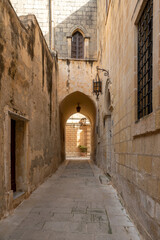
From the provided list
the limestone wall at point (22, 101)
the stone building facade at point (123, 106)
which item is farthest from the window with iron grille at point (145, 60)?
the limestone wall at point (22, 101)

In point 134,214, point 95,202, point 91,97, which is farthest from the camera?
point 91,97

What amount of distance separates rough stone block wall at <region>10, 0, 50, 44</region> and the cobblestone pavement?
35.8 feet

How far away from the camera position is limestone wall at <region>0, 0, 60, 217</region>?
140 inches

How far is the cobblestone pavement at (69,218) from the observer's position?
292cm

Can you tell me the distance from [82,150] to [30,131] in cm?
1695

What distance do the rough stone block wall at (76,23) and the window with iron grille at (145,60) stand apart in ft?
32.2

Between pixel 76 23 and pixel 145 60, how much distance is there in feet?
36.0

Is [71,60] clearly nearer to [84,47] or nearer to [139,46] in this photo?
[84,47]

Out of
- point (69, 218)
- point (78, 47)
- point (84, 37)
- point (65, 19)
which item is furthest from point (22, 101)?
point (65, 19)

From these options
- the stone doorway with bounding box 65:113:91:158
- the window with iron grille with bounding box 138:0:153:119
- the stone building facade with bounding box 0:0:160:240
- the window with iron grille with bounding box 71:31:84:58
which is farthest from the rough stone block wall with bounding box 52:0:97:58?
the stone doorway with bounding box 65:113:91:158

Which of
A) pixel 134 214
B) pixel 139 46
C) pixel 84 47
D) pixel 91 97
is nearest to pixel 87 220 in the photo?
pixel 134 214

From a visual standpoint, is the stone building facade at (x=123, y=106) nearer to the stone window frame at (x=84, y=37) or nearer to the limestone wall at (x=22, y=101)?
the limestone wall at (x=22, y=101)

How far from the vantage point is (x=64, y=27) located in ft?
41.1

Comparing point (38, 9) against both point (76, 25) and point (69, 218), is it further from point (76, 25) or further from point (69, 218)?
point (69, 218)
